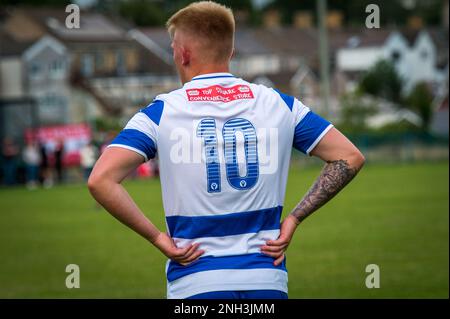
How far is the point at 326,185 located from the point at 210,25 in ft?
3.32

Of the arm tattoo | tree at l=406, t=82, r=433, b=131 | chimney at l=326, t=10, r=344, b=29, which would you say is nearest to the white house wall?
chimney at l=326, t=10, r=344, b=29

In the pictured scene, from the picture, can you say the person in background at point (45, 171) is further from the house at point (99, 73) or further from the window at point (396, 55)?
the window at point (396, 55)

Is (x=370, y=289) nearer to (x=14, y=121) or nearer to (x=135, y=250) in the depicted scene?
(x=135, y=250)

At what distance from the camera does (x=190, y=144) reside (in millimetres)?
4398

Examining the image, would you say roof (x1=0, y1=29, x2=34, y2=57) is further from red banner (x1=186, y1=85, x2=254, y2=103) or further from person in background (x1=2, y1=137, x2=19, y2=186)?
red banner (x1=186, y1=85, x2=254, y2=103)

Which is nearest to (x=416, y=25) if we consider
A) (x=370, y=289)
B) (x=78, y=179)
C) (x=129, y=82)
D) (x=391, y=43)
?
(x=391, y=43)

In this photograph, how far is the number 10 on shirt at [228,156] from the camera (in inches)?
173

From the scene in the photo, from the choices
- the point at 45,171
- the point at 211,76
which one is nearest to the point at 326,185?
the point at 211,76

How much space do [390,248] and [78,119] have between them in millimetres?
69304

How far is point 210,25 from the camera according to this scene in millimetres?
4465

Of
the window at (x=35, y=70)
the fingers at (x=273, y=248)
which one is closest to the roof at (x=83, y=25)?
the window at (x=35, y=70)
